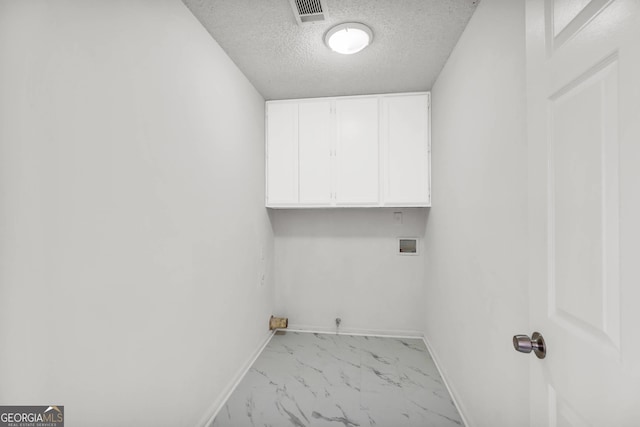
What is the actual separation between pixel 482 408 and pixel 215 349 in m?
1.57

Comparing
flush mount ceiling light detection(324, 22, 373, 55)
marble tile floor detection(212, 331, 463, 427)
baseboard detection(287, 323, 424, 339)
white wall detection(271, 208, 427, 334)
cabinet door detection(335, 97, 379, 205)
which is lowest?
marble tile floor detection(212, 331, 463, 427)

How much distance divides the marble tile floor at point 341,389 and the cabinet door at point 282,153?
145cm

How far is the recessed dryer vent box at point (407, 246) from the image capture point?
9.54ft

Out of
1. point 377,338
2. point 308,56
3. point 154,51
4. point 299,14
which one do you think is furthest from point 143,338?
point 377,338

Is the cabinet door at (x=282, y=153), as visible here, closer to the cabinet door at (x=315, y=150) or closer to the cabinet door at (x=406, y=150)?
the cabinet door at (x=315, y=150)

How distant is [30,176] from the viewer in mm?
771

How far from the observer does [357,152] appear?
268 cm

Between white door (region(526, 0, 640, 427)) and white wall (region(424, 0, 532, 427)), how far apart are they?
0.33 metres

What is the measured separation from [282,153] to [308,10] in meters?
1.37

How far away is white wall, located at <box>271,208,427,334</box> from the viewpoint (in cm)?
291

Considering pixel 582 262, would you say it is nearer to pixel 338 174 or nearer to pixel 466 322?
pixel 466 322

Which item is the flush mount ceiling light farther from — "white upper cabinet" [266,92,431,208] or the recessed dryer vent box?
the recessed dryer vent box

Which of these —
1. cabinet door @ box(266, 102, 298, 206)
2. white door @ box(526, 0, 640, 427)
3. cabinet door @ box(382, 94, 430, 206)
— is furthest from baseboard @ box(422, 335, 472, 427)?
cabinet door @ box(266, 102, 298, 206)

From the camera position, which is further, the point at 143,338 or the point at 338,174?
the point at 338,174
